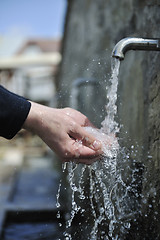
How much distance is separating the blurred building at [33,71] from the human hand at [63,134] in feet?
21.2

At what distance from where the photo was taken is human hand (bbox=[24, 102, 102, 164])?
1.25 m

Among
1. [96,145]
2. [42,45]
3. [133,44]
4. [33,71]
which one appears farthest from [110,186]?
[42,45]

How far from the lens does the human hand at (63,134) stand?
1.25 m

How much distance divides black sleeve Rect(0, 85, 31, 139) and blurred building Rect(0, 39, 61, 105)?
21.2 feet

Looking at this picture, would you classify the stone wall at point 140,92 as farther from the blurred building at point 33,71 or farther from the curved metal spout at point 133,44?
the blurred building at point 33,71

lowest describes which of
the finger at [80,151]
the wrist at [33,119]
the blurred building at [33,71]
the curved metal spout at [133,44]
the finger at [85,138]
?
the blurred building at [33,71]

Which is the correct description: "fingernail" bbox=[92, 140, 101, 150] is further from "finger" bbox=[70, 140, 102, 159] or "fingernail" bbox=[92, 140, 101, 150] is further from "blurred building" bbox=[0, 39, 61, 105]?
"blurred building" bbox=[0, 39, 61, 105]

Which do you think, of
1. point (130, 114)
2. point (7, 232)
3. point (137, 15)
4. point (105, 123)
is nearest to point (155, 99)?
point (105, 123)

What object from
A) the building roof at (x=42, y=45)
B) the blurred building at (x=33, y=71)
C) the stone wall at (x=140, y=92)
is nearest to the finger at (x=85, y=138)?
the stone wall at (x=140, y=92)

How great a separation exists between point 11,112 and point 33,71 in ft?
35.7

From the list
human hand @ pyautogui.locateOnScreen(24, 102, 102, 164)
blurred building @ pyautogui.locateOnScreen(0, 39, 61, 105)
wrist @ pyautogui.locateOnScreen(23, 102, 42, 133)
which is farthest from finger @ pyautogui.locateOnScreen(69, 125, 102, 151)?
blurred building @ pyautogui.locateOnScreen(0, 39, 61, 105)

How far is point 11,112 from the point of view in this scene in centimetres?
120

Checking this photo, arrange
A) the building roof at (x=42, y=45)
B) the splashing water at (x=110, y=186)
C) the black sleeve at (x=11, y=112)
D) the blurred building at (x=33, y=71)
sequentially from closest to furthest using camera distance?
the black sleeve at (x=11, y=112)
the splashing water at (x=110, y=186)
the blurred building at (x=33, y=71)
the building roof at (x=42, y=45)

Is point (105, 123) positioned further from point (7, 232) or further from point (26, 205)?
point (26, 205)
